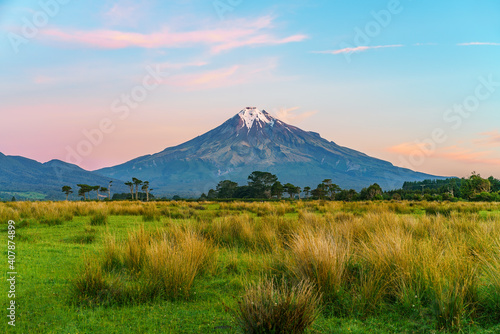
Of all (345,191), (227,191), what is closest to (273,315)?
(345,191)

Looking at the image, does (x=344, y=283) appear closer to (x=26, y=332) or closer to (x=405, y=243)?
(x=405, y=243)

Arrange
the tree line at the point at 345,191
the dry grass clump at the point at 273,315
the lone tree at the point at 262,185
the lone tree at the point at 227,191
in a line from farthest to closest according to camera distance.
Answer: the lone tree at the point at 227,191
the lone tree at the point at 262,185
the tree line at the point at 345,191
the dry grass clump at the point at 273,315

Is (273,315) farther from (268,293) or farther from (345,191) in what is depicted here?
(345,191)

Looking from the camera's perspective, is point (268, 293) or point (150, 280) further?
point (150, 280)

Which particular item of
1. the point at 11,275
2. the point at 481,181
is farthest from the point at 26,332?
the point at 481,181

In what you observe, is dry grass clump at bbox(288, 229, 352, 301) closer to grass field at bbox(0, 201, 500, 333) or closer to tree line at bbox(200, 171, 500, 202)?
grass field at bbox(0, 201, 500, 333)

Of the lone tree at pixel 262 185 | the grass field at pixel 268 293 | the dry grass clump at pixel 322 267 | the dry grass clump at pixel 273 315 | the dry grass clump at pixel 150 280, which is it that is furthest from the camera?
the lone tree at pixel 262 185

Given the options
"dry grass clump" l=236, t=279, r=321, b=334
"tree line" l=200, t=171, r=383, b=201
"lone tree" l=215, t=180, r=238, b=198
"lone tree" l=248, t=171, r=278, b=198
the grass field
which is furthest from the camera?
"lone tree" l=215, t=180, r=238, b=198

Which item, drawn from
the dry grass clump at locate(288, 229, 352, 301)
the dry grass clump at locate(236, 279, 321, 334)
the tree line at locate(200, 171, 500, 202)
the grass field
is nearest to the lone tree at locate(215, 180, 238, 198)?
the tree line at locate(200, 171, 500, 202)

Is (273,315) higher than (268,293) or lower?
lower

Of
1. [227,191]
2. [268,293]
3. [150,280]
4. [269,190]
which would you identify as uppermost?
[268,293]

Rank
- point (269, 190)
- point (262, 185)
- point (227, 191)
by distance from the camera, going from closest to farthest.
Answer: point (269, 190) < point (262, 185) < point (227, 191)

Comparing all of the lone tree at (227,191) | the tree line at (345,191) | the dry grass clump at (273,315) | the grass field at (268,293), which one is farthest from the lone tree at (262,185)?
the dry grass clump at (273,315)

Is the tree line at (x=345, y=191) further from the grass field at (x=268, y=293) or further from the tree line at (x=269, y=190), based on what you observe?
the grass field at (x=268, y=293)
